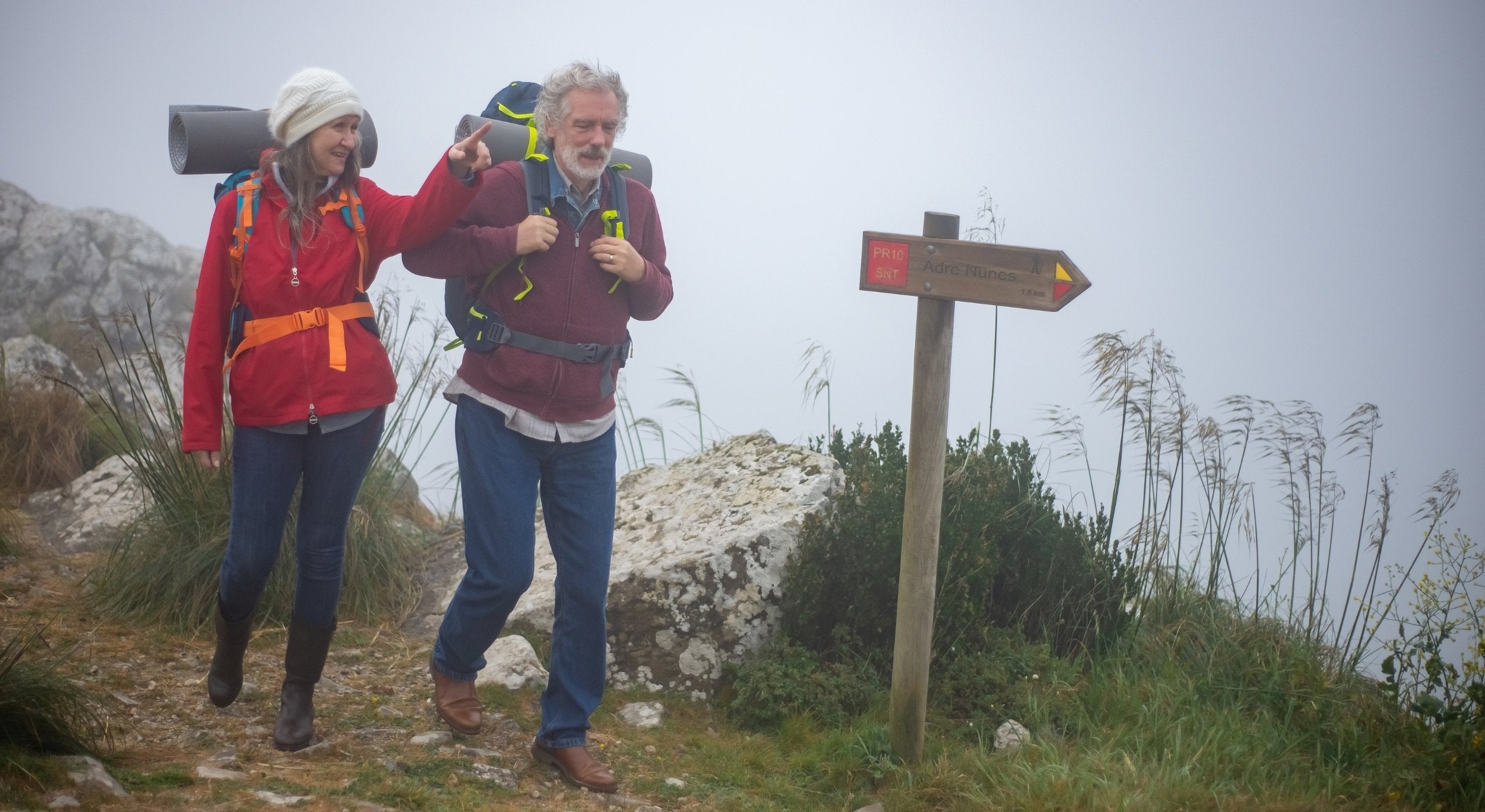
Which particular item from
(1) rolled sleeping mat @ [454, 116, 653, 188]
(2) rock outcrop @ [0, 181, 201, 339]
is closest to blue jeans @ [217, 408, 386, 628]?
(1) rolled sleeping mat @ [454, 116, 653, 188]

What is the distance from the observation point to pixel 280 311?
3.38 metres

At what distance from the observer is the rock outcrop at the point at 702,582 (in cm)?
470

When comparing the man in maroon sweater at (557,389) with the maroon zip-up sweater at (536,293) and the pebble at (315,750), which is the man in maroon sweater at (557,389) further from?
the pebble at (315,750)

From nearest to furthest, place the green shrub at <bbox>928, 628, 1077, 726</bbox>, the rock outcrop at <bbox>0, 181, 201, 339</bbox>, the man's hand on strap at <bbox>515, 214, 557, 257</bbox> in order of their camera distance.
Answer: the man's hand on strap at <bbox>515, 214, 557, 257</bbox>, the green shrub at <bbox>928, 628, 1077, 726</bbox>, the rock outcrop at <bbox>0, 181, 201, 339</bbox>

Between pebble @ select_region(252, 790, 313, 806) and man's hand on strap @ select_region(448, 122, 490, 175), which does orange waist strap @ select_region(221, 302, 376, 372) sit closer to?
man's hand on strap @ select_region(448, 122, 490, 175)

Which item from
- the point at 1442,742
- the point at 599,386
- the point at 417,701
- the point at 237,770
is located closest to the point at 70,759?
the point at 237,770

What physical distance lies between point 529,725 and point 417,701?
507mm

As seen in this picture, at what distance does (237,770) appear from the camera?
11.3 feet

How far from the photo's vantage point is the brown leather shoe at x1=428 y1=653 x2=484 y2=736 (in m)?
3.85

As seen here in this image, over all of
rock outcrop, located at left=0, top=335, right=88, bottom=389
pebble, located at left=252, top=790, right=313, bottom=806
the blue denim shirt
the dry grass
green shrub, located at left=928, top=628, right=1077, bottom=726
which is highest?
the blue denim shirt

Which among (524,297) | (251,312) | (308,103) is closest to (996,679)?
(524,297)

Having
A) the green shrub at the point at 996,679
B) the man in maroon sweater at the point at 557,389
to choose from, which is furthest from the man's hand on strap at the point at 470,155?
the green shrub at the point at 996,679

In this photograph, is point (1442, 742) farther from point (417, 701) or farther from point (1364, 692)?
point (417, 701)

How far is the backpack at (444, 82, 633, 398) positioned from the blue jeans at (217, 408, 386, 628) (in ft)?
1.28
